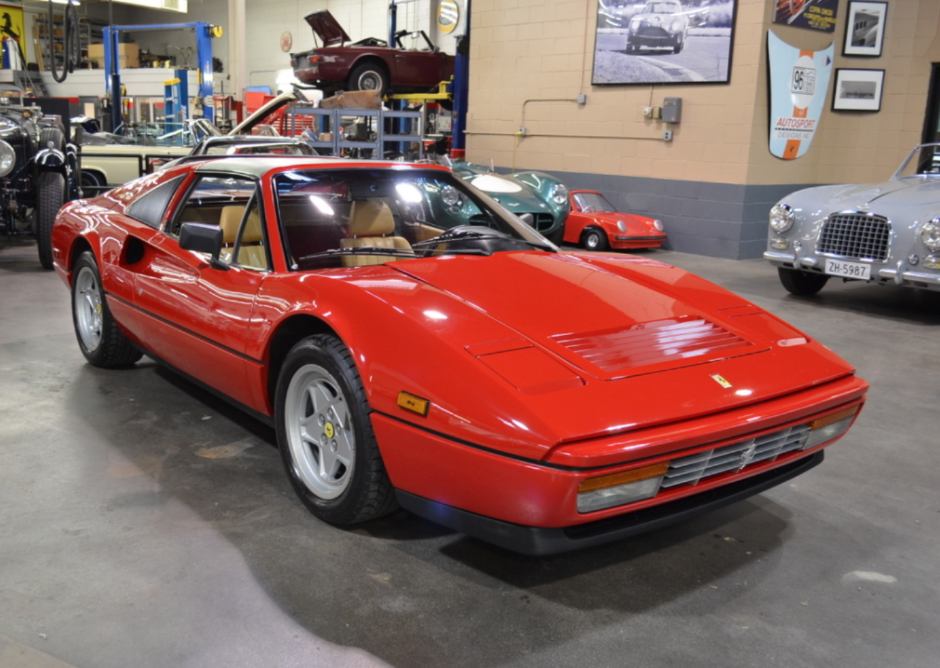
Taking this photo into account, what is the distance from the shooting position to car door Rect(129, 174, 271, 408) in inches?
105

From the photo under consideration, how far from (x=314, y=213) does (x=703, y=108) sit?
7750 millimetres

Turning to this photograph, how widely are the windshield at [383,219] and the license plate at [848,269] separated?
3.77 meters

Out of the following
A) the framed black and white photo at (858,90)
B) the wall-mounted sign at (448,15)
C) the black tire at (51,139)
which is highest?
the wall-mounted sign at (448,15)

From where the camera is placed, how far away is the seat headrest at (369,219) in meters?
3.00

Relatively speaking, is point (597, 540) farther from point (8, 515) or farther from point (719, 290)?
point (8, 515)

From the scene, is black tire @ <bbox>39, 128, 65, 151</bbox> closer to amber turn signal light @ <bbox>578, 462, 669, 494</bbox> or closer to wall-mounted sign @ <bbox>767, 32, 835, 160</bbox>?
amber turn signal light @ <bbox>578, 462, 669, 494</bbox>

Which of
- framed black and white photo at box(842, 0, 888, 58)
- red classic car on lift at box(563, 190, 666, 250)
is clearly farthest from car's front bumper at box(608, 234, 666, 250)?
framed black and white photo at box(842, 0, 888, 58)

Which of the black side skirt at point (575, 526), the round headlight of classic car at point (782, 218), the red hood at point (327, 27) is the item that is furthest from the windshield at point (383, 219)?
the red hood at point (327, 27)

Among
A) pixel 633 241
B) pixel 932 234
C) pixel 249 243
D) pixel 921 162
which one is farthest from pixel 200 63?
pixel 249 243

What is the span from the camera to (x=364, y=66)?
1346 cm

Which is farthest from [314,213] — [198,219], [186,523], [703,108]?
[703,108]

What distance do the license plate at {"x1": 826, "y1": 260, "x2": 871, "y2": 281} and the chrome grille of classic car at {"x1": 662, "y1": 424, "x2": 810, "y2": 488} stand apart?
4.26 metres

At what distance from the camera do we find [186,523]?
2.38 m

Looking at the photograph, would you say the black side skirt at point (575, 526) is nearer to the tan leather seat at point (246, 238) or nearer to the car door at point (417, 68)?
the tan leather seat at point (246, 238)
